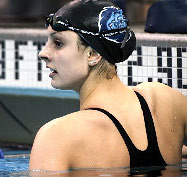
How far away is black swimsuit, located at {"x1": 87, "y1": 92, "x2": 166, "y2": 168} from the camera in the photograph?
4016 mm

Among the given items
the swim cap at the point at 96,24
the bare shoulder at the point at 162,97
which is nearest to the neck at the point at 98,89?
the swim cap at the point at 96,24

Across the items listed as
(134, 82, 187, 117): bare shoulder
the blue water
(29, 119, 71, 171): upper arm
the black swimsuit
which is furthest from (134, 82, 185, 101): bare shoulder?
the blue water

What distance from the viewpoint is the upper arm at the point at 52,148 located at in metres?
3.80

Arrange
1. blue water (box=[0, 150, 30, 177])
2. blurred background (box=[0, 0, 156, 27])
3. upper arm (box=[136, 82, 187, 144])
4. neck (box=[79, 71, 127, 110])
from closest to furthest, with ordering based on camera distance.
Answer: neck (box=[79, 71, 127, 110])
upper arm (box=[136, 82, 187, 144])
blue water (box=[0, 150, 30, 177])
blurred background (box=[0, 0, 156, 27])

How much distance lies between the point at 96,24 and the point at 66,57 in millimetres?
249

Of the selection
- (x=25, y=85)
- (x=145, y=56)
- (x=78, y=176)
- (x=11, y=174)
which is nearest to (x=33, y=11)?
(x=25, y=85)

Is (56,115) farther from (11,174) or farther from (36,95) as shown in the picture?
(11,174)

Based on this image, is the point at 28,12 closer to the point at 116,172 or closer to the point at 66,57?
the point at 66,57

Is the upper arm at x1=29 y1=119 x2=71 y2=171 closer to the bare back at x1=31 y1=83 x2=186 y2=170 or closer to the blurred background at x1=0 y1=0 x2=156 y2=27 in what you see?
the bare back at x1=31 y1=83 x2=186 y2=170

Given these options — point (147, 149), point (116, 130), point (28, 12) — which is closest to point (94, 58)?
point (116, 130)

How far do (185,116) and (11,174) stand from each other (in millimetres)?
1106

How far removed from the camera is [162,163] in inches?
166

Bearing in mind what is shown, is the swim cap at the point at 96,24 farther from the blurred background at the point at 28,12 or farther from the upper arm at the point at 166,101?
the blurred background at the point at 28,12

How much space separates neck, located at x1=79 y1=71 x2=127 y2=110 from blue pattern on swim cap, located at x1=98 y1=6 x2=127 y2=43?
0.24 m
